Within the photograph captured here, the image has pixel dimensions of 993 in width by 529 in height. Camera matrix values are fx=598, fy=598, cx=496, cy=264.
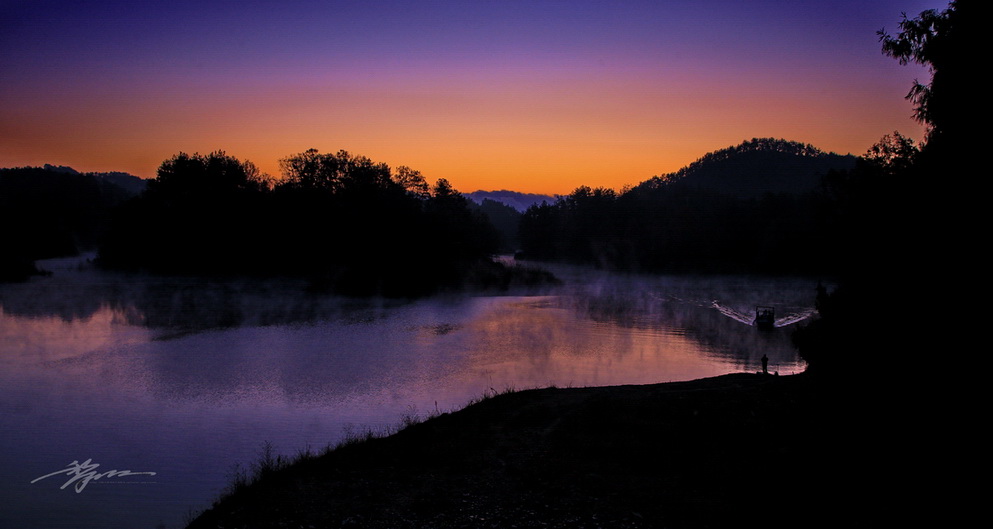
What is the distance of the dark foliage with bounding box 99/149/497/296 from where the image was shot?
6128 centimetres

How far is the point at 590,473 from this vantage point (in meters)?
9.66

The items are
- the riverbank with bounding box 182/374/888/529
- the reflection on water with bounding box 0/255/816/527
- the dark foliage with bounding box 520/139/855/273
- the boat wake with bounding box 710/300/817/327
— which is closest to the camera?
the riverbank with bounding box 182/374/888/529

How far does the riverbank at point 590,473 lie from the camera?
7.91m

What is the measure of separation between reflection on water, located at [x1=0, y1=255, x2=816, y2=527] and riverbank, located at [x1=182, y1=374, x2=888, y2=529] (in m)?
2.73

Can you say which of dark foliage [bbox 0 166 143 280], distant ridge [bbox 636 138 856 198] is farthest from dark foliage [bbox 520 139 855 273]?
dark foliage [bbox 0 166 143 280]

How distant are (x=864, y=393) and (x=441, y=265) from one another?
54532 mm

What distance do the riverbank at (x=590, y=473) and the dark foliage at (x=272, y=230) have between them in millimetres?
47481

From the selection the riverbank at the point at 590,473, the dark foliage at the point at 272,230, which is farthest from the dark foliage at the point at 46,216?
the riverbank at the point at 590,473

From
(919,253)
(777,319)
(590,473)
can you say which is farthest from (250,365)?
(777,319)

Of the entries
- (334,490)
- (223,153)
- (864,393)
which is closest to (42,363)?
(334,490)

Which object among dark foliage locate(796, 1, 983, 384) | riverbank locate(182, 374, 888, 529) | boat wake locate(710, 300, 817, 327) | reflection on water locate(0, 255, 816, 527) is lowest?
reflection on water locate(0, 255, 816, 527)

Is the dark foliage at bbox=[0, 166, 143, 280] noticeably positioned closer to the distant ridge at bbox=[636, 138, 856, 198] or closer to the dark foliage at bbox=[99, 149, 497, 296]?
the dark foliage at bbox=[99, 149, 497, 296]

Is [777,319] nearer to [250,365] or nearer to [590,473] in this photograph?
[250,365]

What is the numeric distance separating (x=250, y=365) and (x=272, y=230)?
1862 inches
